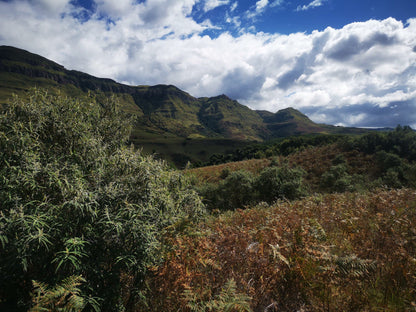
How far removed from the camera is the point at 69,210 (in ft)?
11.9

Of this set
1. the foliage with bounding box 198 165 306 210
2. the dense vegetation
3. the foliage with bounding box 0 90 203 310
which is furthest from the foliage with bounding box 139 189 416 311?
the foliage with bounding box 198 165 306 210

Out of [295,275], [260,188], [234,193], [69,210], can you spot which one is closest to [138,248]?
[69,210]

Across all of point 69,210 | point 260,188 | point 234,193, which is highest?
point 69,210

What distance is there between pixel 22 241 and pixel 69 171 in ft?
6.30

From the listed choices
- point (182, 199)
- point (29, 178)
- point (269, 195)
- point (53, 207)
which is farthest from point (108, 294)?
point (269, 195)

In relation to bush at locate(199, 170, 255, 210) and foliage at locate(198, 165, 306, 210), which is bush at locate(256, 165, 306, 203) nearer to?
foliage at locate(198, 165, 306, 210)

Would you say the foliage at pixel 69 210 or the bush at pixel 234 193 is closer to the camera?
the foliage at pixel 69 210

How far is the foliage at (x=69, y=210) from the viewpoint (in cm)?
323

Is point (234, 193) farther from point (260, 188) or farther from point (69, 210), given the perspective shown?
point (69, 210)

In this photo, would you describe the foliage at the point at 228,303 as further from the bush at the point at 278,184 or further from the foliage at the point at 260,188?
the bush at the point at 278,184

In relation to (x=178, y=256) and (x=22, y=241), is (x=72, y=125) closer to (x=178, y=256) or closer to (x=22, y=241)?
(x=22, y=241)

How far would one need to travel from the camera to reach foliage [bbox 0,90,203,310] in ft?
10.6

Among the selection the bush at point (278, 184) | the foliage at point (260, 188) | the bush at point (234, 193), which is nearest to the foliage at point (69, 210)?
the foliage at point (260, 188)

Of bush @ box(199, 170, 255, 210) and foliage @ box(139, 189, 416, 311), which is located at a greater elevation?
foliage @ box(139, 189, 416, 311)
